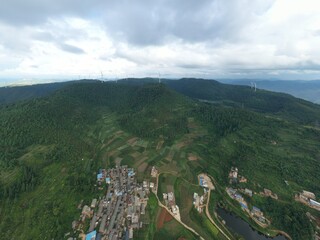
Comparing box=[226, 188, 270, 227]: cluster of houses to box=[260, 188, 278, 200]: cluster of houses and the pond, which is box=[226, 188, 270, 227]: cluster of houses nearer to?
the pond

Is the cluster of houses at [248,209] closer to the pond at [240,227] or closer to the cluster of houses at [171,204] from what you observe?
the pond at [240,227]

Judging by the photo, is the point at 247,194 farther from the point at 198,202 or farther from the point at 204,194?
the point at 198,202

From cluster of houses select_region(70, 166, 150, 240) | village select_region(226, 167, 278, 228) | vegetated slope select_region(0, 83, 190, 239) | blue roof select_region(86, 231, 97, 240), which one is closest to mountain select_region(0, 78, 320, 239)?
vegetated slope select_region(0, 83, 190, 239)

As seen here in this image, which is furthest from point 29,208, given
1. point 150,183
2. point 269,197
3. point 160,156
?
point 269,197

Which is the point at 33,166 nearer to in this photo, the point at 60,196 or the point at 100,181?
the point at 60,196

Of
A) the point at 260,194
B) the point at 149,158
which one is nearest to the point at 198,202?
the point at 260,194
